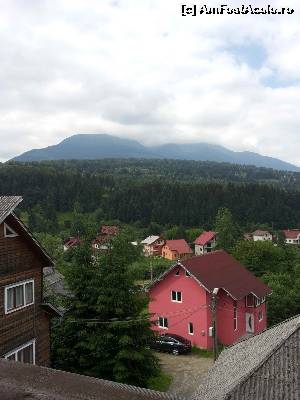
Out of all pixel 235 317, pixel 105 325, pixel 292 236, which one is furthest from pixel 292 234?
pixel 105 325

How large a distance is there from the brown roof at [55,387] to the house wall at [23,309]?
11888 mm

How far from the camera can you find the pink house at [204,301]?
29.5 m

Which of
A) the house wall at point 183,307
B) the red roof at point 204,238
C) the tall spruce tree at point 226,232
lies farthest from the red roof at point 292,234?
the house wall at point 183,307

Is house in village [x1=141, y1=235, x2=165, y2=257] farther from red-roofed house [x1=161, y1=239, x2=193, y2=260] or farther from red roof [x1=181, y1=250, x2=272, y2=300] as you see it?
red roof [x1=181, y1=250, x2=272, y2=300]

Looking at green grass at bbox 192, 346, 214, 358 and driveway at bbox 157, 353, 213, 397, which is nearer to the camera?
driveway at bbox 157, 353, 213, 397

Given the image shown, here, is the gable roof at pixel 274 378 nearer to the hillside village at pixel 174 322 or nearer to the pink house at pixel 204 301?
the hillside village at pixel 174 322

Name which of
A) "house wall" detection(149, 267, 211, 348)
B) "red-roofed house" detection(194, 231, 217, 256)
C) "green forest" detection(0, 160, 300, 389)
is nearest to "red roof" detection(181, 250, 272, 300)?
"house wall" detection(149, 267, 211, 348)

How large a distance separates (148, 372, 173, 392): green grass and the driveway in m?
0.24

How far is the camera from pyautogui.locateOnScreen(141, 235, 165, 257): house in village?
104 meters

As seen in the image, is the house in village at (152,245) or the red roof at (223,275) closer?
the red roof at (223,275)

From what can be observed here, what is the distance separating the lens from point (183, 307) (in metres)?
30.7

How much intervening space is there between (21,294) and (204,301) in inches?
646

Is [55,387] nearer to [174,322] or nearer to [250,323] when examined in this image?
[174,322]

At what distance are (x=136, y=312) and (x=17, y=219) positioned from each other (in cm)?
785
